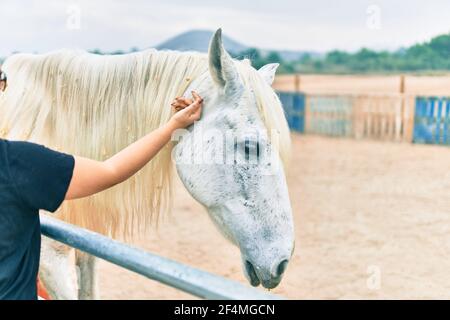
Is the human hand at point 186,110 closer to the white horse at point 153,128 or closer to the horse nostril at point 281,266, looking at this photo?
the white horse at point 153,128

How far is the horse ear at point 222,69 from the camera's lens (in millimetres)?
1475

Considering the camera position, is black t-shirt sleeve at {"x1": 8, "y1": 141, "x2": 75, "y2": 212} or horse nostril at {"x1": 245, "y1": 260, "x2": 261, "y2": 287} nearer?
black t-shirt sleeve at {"x1": 8, "y1": 141, "x2": 75, "y2": 212}

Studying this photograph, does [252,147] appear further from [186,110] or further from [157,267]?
[157,267]

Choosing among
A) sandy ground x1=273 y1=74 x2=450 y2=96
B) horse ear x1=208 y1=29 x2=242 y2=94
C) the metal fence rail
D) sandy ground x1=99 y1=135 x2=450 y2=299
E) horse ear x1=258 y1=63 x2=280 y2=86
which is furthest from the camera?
sandy ground x1=273 y1=74 x2=450 y2=96

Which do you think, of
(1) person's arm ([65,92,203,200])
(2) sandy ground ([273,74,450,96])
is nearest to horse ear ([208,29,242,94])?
(1) person's arm ([65,92,203,200])

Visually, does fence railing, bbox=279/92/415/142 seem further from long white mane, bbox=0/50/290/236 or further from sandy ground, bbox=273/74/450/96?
long white mane, bbox=0/50/290/236

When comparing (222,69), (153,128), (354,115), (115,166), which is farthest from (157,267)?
(354,115)

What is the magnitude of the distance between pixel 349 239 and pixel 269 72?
3896 mm

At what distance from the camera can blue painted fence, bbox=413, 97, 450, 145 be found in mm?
11328

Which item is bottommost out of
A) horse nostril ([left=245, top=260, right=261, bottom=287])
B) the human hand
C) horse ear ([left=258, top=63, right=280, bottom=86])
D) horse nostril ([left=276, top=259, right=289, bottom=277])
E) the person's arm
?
horse nostril ([left=245, top=260, right=261, bottom=287])

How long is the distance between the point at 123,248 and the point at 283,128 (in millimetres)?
763

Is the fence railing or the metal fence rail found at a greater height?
the metal fence rail
